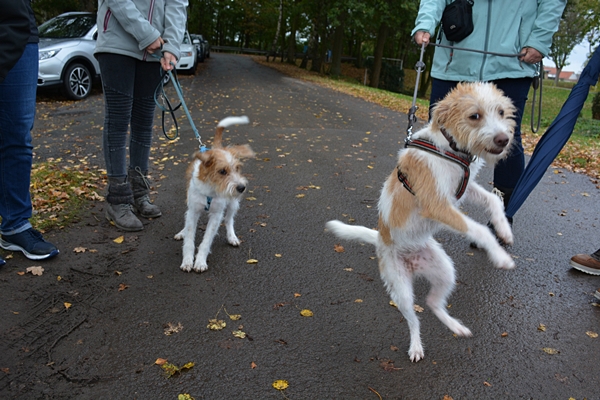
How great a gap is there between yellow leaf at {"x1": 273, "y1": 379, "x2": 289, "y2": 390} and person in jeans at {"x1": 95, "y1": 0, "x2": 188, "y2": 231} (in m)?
2.67

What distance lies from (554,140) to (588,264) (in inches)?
52.1

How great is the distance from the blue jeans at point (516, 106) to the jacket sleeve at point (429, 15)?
0.58 m

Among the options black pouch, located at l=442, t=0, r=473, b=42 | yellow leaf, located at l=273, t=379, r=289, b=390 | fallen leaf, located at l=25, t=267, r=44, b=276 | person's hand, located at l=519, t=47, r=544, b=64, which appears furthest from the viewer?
black pouch, located at l=442, t=0, r=473, b=42

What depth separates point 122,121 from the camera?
437 cm

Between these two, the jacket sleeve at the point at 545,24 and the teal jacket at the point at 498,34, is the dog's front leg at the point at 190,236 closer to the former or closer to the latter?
the teal jacket at the point at 498,34

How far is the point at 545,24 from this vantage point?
12.5 ft

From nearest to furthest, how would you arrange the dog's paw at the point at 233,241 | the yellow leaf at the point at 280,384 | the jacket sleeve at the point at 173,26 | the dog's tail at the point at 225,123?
the yellow leaf at the point at 280,384 < the jacket sleeve at the point at 173,26 < the dog's tail at the point at 225,123 < the dog's paw at the point at 233,241

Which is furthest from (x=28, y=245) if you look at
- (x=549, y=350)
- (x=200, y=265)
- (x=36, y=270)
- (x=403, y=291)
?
(x=549, y=350)

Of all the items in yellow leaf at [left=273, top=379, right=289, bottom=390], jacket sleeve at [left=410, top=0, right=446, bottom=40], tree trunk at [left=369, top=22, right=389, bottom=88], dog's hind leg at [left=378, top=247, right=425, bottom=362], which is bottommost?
yellow leaf at [left=273, top=379, right=289, bottom=390]

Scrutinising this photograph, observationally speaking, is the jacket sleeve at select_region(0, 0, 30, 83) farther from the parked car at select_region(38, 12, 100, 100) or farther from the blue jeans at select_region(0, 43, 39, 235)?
the parked car at select_region(38, 12, 100, 100)

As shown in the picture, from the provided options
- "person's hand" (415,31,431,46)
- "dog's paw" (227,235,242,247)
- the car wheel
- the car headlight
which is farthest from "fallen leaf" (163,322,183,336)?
the car wheel

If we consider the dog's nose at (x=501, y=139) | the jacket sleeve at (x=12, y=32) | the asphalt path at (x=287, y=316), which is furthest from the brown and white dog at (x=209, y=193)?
the dog's nose at (x=501, y=139)

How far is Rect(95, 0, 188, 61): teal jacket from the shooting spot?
4000 millimetres

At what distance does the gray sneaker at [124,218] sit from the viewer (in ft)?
15.0
